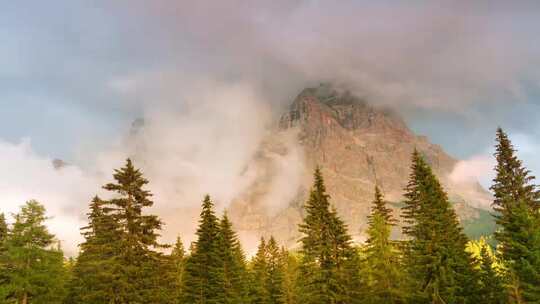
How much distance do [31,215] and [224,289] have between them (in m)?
20.1

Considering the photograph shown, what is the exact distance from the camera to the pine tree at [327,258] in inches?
1788

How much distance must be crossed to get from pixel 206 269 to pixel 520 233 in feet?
99.7

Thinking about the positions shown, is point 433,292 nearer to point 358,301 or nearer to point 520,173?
point 358,301

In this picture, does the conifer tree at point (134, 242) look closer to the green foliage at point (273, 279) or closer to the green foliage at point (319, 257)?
the green foliage at point (319, 257)

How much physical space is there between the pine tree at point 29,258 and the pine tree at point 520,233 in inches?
1538

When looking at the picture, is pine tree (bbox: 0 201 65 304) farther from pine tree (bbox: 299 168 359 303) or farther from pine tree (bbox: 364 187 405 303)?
pine tree (bbox: 364 187 405 303)

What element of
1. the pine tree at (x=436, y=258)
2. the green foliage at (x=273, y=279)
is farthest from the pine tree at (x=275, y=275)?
the pine tree at (x=436, y=258)

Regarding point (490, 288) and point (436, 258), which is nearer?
point (436, 258)

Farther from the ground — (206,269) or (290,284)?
(290,284)

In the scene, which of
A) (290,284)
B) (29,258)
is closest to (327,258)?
(29,258)

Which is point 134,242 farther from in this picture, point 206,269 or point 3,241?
point 3,241

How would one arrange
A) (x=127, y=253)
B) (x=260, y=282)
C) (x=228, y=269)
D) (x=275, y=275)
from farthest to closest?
(x=275, y=275) → (x=260, y=282) → (x=228, y=269) → (x=127, y=253)

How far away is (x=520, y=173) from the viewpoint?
47.4 meters

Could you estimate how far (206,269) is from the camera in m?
49.2
